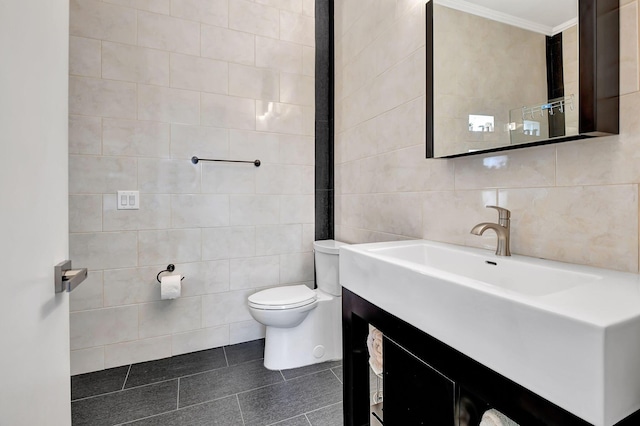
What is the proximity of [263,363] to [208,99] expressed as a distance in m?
1.84

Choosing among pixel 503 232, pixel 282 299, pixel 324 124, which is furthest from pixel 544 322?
pixel 324 124

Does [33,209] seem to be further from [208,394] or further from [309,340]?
[309,340]

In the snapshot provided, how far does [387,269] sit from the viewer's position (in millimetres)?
950

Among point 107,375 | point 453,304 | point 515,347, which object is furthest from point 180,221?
point 515,347

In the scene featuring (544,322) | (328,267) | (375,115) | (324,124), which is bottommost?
(328,267)

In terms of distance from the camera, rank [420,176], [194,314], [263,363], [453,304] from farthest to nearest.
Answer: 1. [194,314]
2. [263,363]
3. [420,176]
4. [453,304]

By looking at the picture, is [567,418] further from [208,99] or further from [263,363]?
[208,99]

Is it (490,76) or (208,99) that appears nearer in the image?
(490,76)

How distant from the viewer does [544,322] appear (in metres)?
0.53

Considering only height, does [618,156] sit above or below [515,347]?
above

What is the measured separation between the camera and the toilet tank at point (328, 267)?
2.12m

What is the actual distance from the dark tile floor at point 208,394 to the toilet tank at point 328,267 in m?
0.49

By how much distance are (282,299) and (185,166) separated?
1125 mm

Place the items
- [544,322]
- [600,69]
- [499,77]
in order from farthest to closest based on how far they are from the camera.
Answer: [499,77], [600,69], [544,322]
